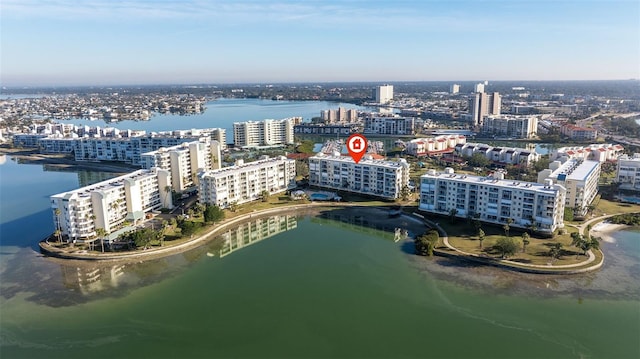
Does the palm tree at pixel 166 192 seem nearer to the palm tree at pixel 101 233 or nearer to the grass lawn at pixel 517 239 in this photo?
the palm tree at pixel 101 233

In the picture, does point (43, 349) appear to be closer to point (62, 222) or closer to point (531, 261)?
point (62, 222)

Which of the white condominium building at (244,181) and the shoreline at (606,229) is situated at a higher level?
the white condominium building at (244,181)

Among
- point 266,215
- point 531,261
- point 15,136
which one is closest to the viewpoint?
point 531,261

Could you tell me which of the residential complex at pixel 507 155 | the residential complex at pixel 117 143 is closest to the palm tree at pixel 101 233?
the residential complex at pixel 117 143

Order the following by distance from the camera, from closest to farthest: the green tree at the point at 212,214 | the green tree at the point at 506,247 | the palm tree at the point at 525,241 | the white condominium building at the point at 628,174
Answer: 1. the green tree at the point at 506,247
2. the palm tree at the point at 525,241
3. the green tree at the point at 212,214
4. the white condominium building at the point at 628,174

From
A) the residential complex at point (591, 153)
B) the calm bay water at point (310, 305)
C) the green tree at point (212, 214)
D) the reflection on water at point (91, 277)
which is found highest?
the residential complex at point (591, 153)

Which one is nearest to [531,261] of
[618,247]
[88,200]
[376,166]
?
[618,247]

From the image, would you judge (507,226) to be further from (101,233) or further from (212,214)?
(101,233)
